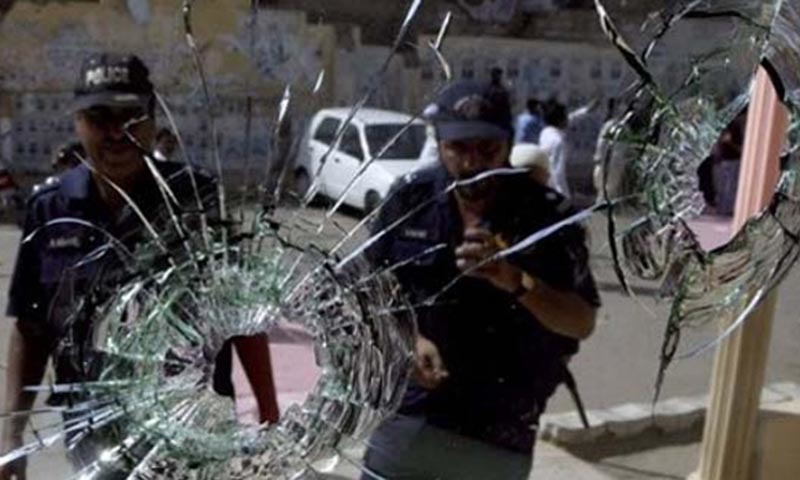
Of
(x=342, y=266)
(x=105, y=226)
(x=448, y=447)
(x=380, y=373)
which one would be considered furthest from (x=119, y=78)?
(x=448, y=447)

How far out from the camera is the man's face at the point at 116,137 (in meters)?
2.15

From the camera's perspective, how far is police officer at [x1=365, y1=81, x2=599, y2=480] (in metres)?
2.23

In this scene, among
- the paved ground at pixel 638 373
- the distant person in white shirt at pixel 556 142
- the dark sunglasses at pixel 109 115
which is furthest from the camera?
the paved ground at pixel 638 373

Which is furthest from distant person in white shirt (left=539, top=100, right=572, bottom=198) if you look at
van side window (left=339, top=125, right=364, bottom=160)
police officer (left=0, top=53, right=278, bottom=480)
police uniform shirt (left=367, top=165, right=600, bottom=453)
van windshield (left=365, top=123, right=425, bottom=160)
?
police officer (left=0, top=53, right=278, bottom=480)

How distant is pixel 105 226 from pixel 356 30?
720 mm

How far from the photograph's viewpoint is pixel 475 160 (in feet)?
7.32

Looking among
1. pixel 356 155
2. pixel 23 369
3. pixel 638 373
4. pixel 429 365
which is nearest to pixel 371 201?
pixel 356 155

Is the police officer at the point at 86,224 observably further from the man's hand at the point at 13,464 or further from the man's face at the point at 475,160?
the man's face at the point at 475,160

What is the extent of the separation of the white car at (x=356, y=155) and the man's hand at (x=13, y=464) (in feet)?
2.26

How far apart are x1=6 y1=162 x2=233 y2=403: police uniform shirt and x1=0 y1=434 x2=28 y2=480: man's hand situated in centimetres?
11

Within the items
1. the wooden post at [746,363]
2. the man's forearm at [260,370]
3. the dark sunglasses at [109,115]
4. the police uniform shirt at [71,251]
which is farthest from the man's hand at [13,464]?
the wooden post at [746,363]

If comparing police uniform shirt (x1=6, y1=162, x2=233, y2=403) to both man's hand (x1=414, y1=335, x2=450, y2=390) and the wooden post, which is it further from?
the wooden post

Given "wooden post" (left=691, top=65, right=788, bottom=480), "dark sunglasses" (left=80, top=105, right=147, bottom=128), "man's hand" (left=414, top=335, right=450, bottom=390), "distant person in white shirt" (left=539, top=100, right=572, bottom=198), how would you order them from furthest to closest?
1. "wooden post" (left=691, top=65, right=788, bottom=480)
2. "distant person in white shirt" (left=539, top=100, right=572, bottom=198)
3. "man's hand" (left=414, top=335, right=450, bottom=390)
4. "dark sunglasses" (left=80, top=105, right=147, bottom=128)

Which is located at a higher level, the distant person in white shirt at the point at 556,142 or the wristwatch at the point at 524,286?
the distant person in white shirt at the point at 556,142
